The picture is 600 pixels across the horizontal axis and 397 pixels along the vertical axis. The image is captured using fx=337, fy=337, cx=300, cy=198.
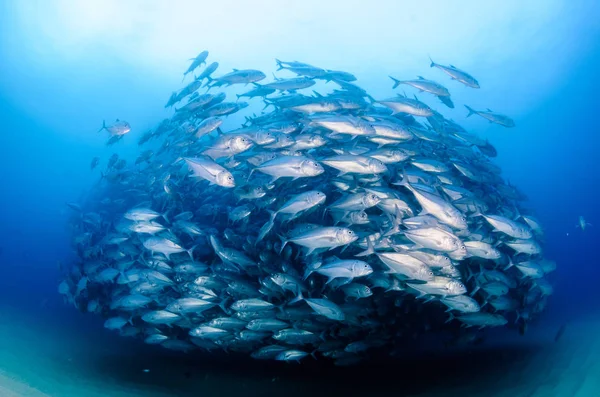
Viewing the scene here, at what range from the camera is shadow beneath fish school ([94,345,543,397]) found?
22.7 ft

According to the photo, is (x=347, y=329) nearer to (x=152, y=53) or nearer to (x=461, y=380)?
(x=461, y=380)

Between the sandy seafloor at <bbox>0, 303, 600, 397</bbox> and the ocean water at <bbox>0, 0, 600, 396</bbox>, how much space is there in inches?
2.0

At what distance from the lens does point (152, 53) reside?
44.6 metres

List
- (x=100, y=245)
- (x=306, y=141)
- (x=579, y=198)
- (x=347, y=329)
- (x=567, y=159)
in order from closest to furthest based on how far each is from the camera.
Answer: (x=306, y=141)
(x=347, y=329)
(x=100, y=245)
(x=579, y=198)
(x=567, y=159)

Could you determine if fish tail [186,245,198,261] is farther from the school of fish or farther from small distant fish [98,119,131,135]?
small distant fish [98,119,131,135]

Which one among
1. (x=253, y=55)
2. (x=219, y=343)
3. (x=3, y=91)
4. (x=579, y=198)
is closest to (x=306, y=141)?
(x=219, y=343)

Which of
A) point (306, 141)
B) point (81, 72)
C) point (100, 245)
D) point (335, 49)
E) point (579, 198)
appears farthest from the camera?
point (81, 72)

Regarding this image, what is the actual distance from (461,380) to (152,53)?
4956 centimetres

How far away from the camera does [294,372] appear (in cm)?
782

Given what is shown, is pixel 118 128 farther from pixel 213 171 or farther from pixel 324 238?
pixel 324 238

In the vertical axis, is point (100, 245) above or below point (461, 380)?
above

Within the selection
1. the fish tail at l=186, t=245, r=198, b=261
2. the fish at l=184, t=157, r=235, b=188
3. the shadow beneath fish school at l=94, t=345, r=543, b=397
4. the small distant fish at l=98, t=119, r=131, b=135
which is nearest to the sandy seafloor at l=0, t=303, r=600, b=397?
the shadow beneath fish school at l=94, t=345, r=543, b=397

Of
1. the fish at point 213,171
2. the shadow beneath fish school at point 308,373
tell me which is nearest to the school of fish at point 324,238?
the fish at point 213,171

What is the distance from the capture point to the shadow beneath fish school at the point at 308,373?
6906 millimetres
